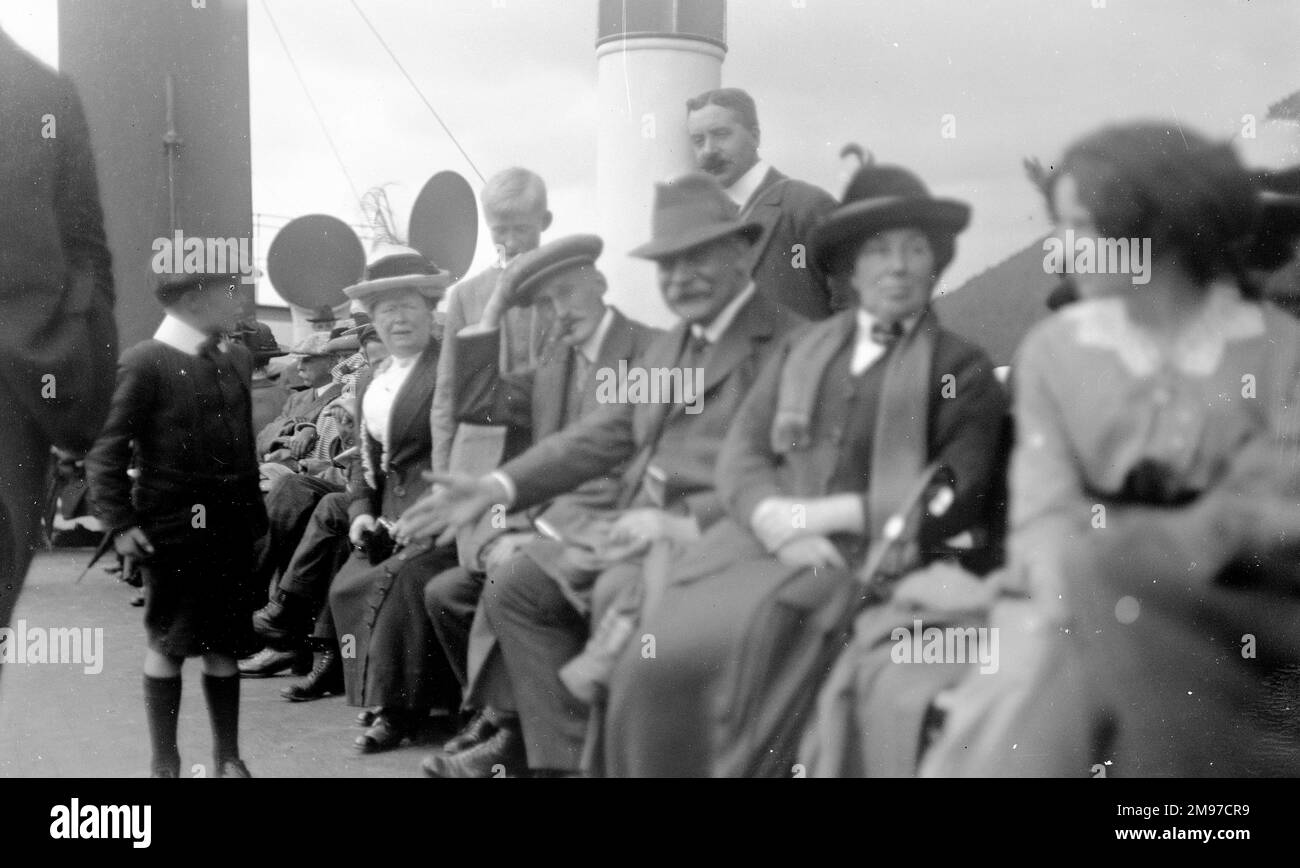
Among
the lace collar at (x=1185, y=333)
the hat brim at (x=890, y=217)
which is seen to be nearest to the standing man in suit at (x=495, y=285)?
the hat brim at (x=890, y=217)

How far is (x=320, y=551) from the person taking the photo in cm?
405

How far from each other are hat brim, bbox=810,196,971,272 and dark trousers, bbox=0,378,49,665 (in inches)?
85.8

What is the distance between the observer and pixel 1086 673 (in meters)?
3.16

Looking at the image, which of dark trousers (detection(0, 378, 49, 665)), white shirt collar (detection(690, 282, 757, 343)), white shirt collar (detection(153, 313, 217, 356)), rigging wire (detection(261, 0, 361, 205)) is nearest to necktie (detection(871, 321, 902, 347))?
white shirt collar (detection(690, 282, 757, 343))

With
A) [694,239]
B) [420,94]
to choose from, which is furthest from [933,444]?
[420,94]

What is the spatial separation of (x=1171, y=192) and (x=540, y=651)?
194 cm

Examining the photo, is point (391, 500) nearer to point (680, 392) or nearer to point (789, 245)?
point (680, 392)

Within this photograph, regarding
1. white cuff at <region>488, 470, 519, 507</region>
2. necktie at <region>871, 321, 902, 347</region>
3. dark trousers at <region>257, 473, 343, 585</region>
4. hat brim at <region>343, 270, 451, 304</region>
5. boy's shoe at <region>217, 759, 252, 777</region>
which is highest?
hat brim at <region>343, 270, 451, 304</region>

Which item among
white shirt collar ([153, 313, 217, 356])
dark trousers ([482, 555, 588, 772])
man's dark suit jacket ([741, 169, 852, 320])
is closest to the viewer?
man's dark suit jacket ([741, 169, 852, 320])

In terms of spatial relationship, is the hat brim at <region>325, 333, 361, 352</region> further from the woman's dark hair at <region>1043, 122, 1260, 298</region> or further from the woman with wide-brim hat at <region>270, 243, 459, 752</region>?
the woman's dark hair at <region>1043, 122, 1260, 298</region>

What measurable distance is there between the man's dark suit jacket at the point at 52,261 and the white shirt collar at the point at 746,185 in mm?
1674

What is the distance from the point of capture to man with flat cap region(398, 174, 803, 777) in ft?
10.8

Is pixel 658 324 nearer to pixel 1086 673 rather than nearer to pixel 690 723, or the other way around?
pixel 690 723

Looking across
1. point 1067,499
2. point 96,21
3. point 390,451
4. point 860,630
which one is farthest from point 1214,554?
point 96,21
